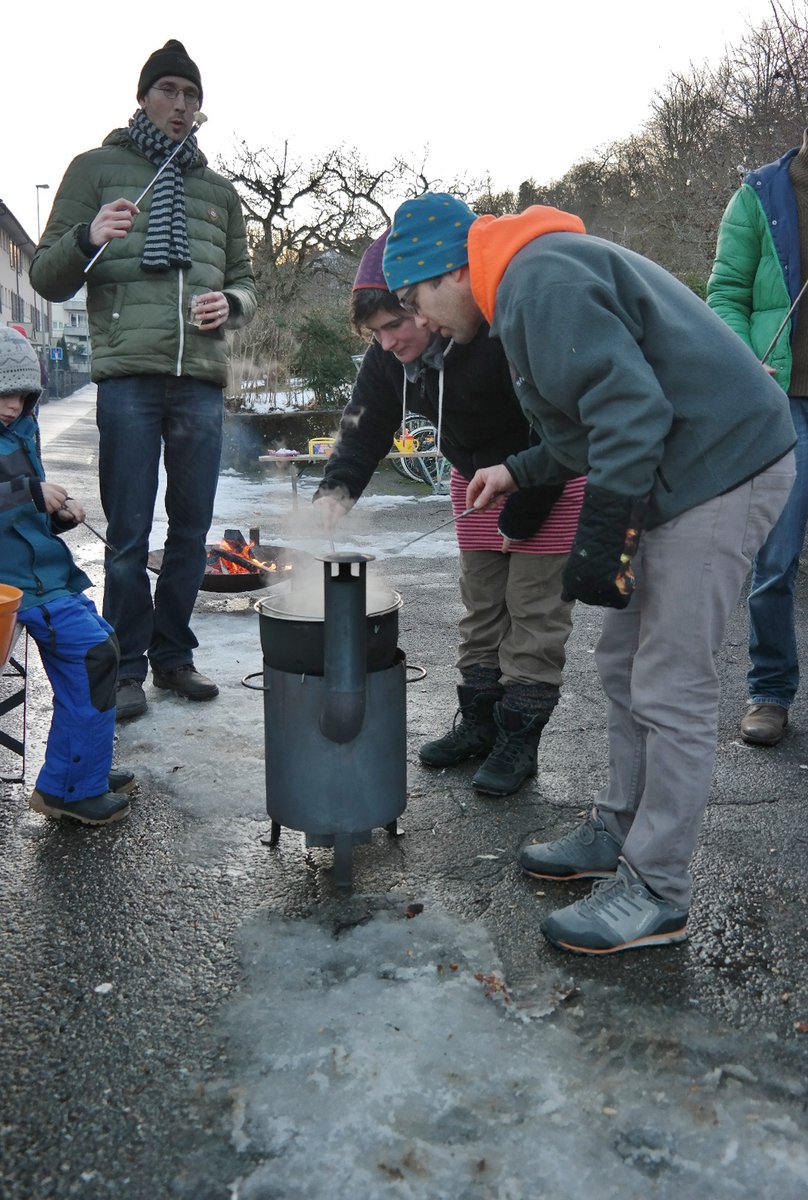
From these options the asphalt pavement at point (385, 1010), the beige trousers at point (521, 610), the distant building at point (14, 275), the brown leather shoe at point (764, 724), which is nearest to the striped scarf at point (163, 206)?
the asphalt pavement at point (385, 1010)

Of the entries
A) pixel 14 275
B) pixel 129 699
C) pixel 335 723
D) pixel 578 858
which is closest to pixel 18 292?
pixel 14 275

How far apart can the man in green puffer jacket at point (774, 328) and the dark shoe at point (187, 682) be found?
222cm

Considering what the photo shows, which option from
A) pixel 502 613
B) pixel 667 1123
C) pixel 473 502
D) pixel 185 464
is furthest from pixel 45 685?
pixel 667 1123

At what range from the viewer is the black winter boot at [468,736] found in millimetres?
3559

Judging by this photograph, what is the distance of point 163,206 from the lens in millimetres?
3977

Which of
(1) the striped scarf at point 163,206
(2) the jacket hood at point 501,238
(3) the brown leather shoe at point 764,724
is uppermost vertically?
(1) the striped scarf at point 163,206

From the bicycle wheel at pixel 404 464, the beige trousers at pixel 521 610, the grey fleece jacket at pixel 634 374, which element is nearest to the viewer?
the grey fleece jacket at pixel 634 374

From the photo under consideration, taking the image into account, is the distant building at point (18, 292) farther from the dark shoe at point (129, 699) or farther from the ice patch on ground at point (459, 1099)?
the ice patch on ground at point (459, 1099)

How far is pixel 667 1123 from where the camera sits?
1823 mm

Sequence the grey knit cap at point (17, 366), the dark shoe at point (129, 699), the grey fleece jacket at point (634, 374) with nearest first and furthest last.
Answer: the grey fleece jacket at point (634, 374) < the grey knit cap at point (17, 366) < the dark shoe at point (129, 699)

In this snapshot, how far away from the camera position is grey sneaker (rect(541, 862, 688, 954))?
2.38 metres

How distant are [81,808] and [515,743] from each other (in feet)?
4.72

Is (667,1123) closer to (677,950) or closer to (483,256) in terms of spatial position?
(677,950)

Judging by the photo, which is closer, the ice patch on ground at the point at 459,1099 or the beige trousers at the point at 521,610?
the ice patch on ground at the point at 459,1099
